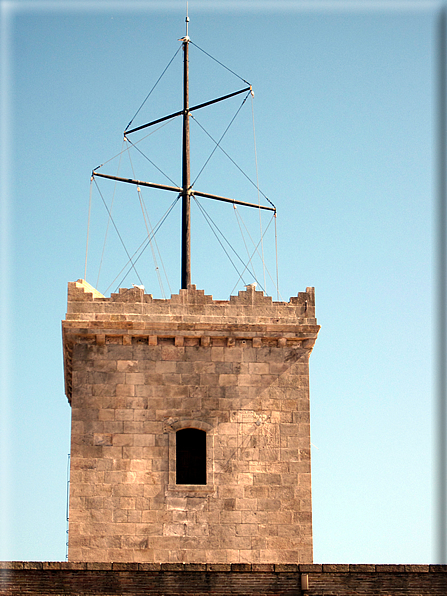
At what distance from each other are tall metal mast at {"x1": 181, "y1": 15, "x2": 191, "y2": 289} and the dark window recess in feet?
15.1

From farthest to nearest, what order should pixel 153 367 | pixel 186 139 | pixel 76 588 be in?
pixel 186 139 < pixel 153 367 < pixel 76 588

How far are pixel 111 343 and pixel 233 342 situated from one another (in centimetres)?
318

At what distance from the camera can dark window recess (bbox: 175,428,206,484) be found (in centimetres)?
2453

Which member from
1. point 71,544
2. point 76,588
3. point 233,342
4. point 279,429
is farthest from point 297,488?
point 76,588

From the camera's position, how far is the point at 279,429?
24969 mm

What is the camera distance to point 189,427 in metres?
24.7

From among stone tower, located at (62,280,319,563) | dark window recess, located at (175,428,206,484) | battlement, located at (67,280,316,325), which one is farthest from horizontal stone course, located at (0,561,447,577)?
battlement, located at (67,280,316,325)

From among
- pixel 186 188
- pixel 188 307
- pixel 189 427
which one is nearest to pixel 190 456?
pixel 189 427

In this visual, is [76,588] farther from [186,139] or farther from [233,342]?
[186,139]

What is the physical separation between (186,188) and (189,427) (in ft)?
26.1

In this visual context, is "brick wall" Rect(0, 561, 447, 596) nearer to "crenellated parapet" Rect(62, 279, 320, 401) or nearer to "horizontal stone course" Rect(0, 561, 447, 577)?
"horizontal stone course" Rect(0, 561, 447, 577)

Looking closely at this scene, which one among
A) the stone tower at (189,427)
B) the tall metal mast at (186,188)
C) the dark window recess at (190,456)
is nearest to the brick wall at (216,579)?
the stone tower at (189,427)

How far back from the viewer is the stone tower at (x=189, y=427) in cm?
2380

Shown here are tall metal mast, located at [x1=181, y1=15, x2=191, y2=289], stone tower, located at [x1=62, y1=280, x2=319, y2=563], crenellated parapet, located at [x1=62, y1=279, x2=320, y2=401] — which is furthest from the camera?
tall metal mast, located at [x1=181, y1=15, x2=191, y2=289]
